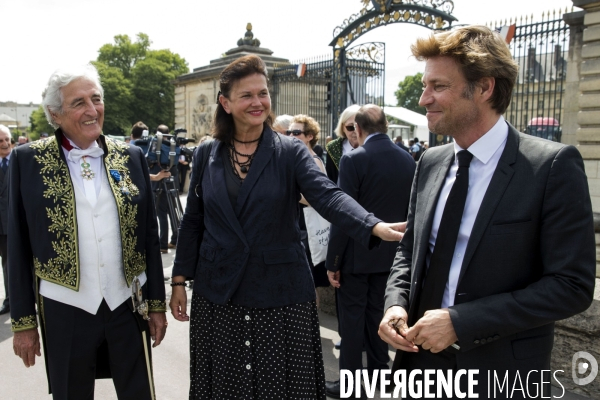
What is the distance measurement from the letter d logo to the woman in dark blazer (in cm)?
199

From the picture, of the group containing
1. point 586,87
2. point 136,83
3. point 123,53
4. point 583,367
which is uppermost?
point 123,53

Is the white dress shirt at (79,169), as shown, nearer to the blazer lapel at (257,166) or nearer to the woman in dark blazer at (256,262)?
the woman in dark blazer at (256,262)

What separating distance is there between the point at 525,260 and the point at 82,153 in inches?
81.1

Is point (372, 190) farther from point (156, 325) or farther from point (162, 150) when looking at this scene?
point (162, 150)

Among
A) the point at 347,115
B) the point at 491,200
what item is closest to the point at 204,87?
the point at 347,115

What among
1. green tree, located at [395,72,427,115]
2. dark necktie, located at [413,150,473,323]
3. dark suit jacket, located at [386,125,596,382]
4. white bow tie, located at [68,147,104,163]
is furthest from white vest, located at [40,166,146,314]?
green tree, located at [395,72,427,115]

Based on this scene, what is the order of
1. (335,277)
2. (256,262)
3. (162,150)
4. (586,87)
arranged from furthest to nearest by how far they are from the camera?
1. (586,87)
2. (162,150)
3. (335,277)
4. (256,262)

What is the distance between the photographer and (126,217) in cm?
261

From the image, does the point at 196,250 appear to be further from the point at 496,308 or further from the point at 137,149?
the point at 496,308

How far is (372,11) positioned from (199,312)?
11.0 metres

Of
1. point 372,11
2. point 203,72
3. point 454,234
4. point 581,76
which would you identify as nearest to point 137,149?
point 454,234

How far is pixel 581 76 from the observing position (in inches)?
374

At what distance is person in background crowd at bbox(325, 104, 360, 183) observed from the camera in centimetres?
494

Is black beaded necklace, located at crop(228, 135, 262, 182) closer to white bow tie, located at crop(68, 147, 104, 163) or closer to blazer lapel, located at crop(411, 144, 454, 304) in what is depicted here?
white bow tie, located at crop(68, 147, 104, 163)
